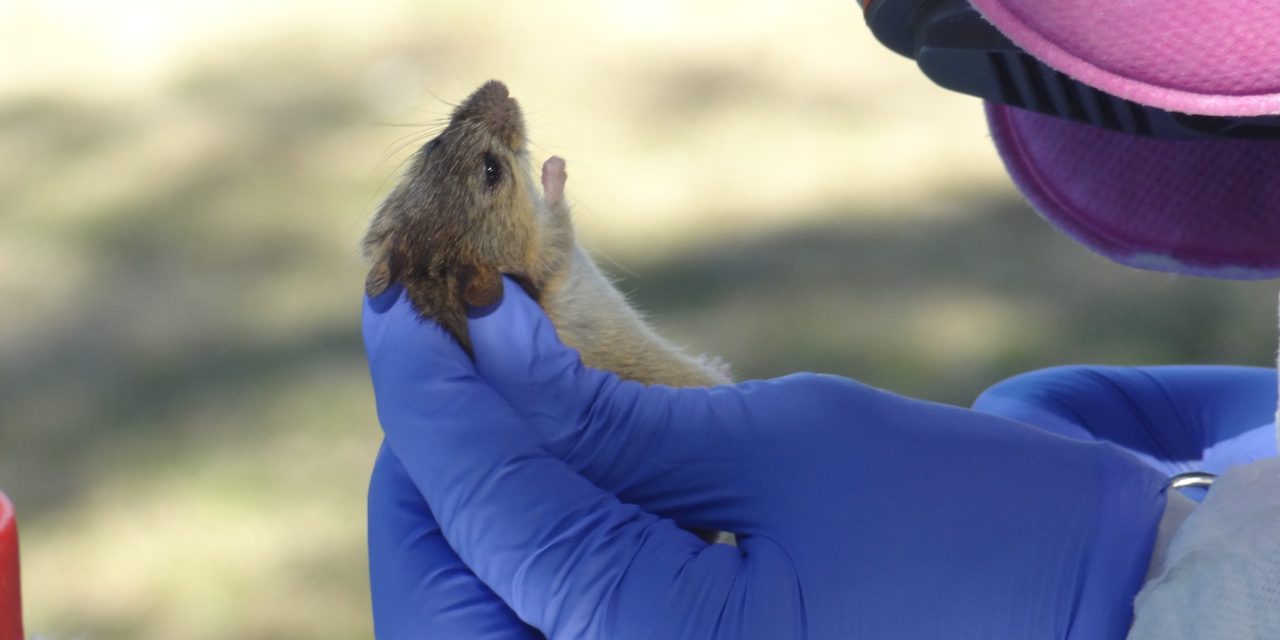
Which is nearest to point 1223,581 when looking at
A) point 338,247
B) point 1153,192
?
point 1153,192

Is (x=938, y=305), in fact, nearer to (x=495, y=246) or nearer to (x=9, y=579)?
(x=495, y=246)

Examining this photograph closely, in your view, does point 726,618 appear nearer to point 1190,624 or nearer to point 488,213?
point 1190,624

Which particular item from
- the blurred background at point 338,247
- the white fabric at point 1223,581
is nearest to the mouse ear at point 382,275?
the blurred background at point 338,247

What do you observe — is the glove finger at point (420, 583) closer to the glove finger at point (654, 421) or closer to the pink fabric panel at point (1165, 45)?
the glove finger at point (654, 421)

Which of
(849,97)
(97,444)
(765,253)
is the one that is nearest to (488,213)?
(97,444)

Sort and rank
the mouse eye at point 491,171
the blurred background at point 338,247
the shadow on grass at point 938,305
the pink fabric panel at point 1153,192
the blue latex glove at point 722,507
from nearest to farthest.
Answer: the blue latex glove at point 722,507 → the mouse eye at point 491,171 → the pink fabric panel at point 1153,192 → the blurred background at point 338,247 → the shadow on grass at point 938,305

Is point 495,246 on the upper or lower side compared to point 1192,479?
upper
